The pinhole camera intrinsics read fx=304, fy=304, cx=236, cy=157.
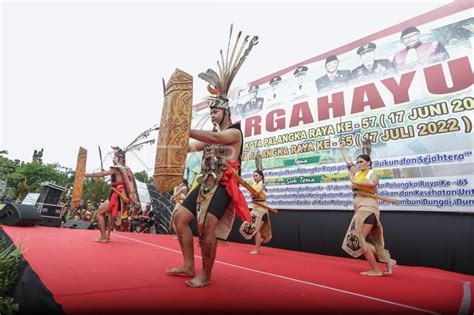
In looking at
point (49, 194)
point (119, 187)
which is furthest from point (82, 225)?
point (119, 187)

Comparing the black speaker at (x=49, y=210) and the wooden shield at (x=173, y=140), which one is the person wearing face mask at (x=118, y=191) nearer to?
the wooden shield at (x=173, y=140)

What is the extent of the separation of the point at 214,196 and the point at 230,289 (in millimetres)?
715

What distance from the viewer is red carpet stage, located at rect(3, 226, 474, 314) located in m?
1.80

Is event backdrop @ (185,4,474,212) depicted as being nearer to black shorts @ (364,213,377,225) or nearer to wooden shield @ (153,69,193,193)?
black shorts @ (364,213,377,225)

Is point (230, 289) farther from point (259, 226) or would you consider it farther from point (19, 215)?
point (19, 215)

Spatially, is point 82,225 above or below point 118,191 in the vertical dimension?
below

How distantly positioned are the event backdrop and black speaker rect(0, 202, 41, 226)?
3948mm

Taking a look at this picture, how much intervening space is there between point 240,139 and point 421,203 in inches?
132

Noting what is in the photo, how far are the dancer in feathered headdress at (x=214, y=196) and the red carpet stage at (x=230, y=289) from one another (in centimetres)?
25

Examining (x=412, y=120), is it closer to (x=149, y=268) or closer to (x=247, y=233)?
(x=247, y=233)

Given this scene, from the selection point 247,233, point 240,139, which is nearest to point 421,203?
point 247,233

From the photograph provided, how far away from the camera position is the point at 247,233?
18.1 feet

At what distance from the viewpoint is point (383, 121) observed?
505 centimetres

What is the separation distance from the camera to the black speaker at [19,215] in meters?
6.40
